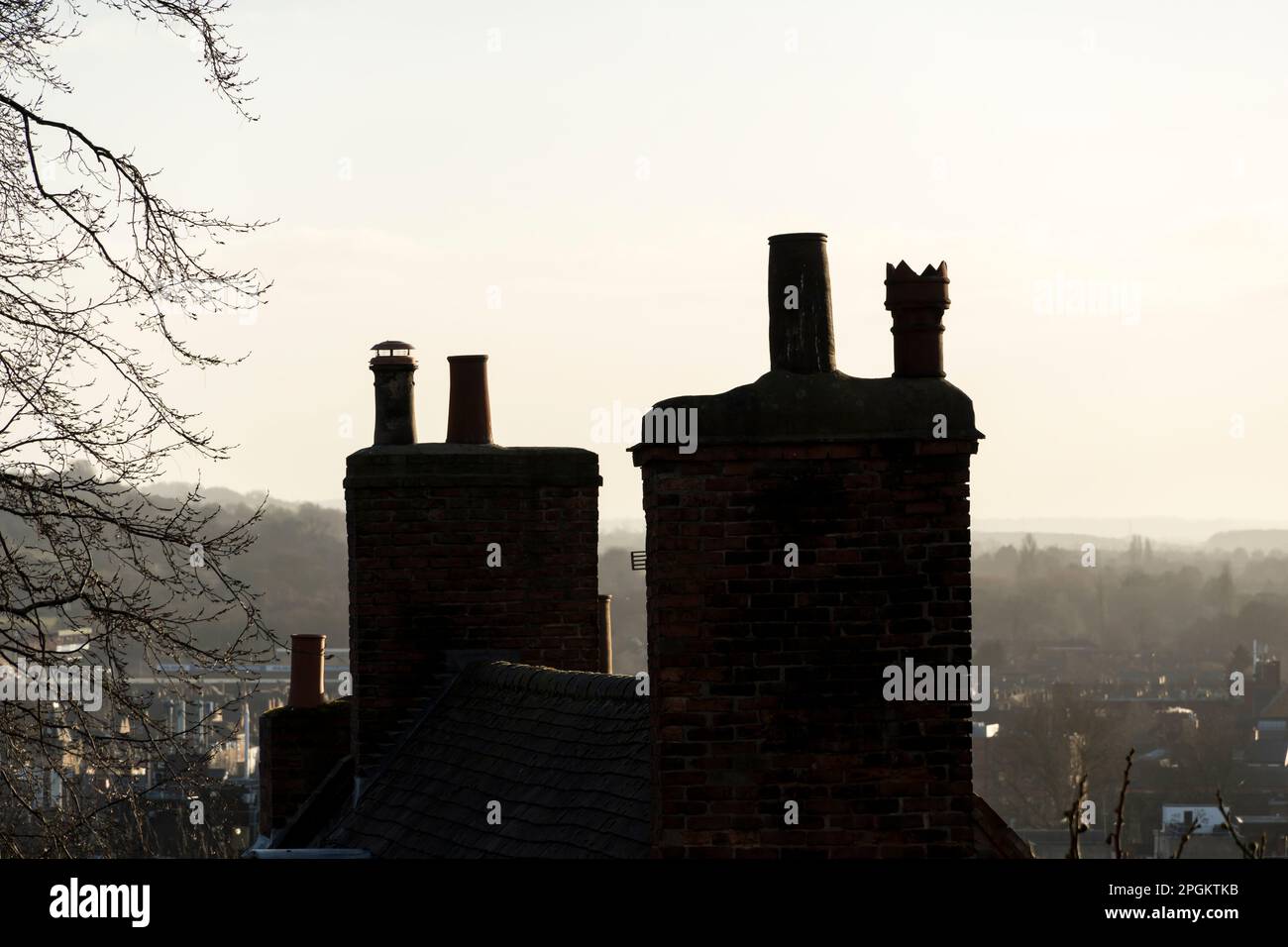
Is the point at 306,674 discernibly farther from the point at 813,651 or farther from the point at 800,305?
the point at 813,651

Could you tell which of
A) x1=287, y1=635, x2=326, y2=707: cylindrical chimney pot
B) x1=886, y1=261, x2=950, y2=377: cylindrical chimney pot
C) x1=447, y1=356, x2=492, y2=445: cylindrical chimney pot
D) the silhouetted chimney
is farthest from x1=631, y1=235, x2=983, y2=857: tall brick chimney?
x1=287, y1=635, x2=326, y2=707: cylindrical chimney pot

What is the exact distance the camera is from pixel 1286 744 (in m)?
107

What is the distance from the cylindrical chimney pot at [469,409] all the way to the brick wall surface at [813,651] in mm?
7363

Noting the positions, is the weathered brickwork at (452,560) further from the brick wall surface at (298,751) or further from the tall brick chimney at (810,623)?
the tall brick chimney at (810,623)

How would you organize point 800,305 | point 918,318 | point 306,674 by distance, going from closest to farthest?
1. point 918,318
2. point 800,305
3. point 306,674

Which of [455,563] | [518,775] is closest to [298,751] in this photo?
[455,563]

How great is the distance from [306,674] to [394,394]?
9.71ft

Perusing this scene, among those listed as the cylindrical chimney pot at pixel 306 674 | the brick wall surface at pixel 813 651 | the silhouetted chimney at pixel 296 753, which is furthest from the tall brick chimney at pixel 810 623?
the cylindrical chimney pot at pixel 306 674

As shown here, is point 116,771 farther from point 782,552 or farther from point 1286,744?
point 1286,744

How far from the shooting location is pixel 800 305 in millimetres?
9258

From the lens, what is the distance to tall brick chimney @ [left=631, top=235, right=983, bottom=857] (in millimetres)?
8555

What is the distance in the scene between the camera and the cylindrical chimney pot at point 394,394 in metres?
16.2

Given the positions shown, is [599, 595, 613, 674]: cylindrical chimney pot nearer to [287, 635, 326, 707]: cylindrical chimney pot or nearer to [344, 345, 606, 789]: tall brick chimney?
[344, 345, 606, 789]: tall brick chimney

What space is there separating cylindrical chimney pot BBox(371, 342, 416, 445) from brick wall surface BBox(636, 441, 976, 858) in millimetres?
7845
